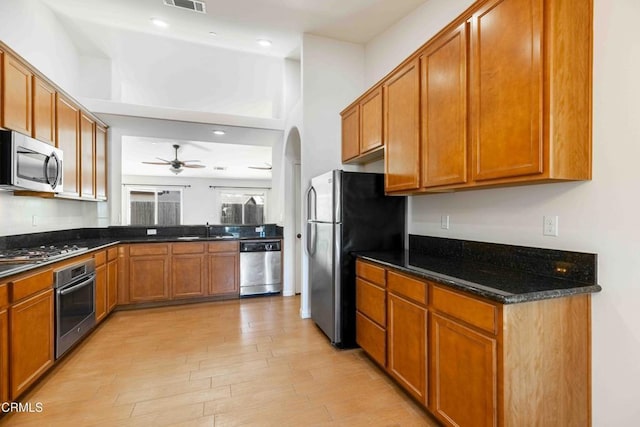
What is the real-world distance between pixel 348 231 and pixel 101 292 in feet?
9.10

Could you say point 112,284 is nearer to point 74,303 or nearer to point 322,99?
point 74,303

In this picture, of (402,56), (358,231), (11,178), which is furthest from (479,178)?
(11,178)

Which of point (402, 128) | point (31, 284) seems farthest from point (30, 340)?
point (402, 128)

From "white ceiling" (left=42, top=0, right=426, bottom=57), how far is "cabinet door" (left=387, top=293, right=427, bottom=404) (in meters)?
2.80

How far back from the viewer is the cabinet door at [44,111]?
262 cm

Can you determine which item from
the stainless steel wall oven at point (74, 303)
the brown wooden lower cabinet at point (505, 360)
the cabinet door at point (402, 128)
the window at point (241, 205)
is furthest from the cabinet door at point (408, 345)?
the window at point (241, 205)

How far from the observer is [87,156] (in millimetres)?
3650

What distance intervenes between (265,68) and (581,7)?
154 inches

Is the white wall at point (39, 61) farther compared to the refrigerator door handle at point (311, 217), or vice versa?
the refrigerator door handle at point (311, 217)

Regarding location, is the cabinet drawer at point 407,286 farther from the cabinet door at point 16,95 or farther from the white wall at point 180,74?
the white wall at point 180,74

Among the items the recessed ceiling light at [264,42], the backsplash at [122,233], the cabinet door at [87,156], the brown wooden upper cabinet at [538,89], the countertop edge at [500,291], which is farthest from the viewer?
the recessed ceiling light at [264,42]

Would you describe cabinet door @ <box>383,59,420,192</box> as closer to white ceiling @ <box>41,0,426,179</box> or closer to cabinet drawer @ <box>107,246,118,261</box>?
white ceiling @ <box>41,0,426,179</box>

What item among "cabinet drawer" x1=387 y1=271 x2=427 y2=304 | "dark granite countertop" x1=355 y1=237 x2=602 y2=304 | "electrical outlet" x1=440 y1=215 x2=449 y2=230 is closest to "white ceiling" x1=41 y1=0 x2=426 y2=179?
"electrical outlet" x1=440 y1=215 x2=449 y2=230

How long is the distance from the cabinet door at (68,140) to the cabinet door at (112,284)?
91 cm
